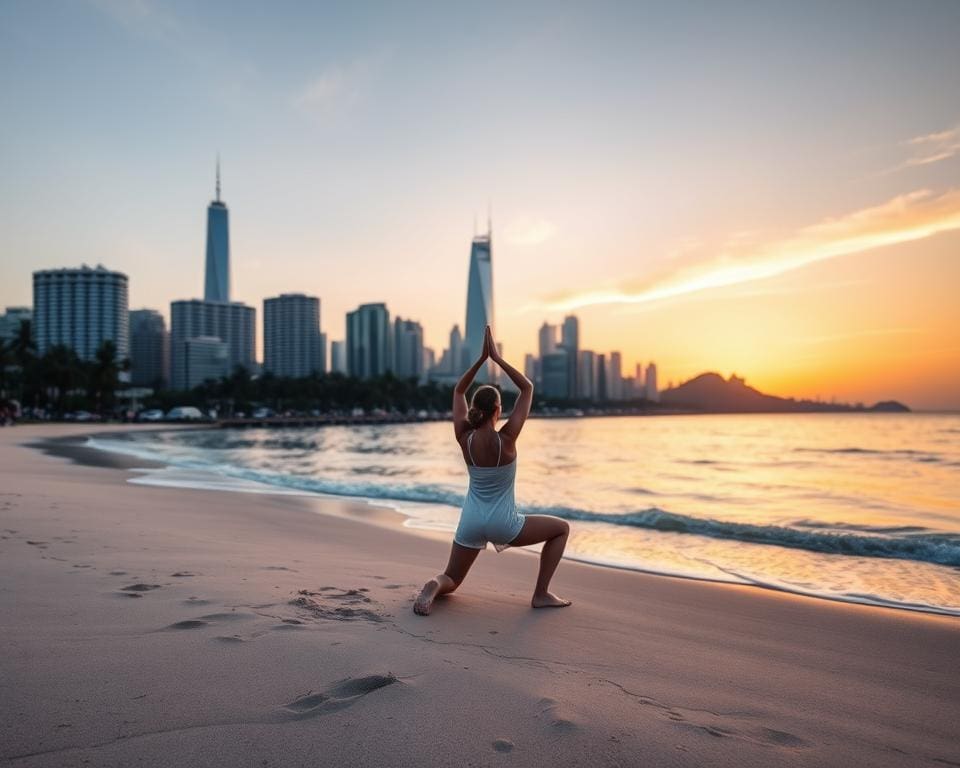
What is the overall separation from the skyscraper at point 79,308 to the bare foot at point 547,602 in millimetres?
215220

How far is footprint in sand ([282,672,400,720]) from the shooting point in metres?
2.72

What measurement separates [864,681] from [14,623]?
4752 millimetres

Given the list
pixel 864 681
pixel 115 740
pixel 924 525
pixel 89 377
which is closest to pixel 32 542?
pixel 115 740

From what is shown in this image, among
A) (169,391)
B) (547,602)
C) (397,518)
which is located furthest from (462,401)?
(169,391)

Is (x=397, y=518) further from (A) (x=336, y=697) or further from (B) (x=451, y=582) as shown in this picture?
(A) (x=336, y=697)

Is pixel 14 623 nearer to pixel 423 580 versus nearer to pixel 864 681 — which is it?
A: pixel 423 580

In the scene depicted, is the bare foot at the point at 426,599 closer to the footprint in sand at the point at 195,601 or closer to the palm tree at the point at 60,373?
the footprint in sand at the point at 195,601

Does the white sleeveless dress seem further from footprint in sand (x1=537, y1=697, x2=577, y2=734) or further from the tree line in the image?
the tree line

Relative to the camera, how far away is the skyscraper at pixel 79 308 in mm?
190500

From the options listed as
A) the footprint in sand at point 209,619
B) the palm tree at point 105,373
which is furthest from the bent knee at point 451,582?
the palm tree at point 105,373

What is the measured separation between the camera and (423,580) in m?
5.52

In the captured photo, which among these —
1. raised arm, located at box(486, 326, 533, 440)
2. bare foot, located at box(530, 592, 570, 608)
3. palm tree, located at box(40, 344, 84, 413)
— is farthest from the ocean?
palm tree, located at box(40, 344, 84, 413)

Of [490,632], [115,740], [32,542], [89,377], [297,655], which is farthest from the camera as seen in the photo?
[89,377]

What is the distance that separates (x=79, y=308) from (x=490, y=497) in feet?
731
